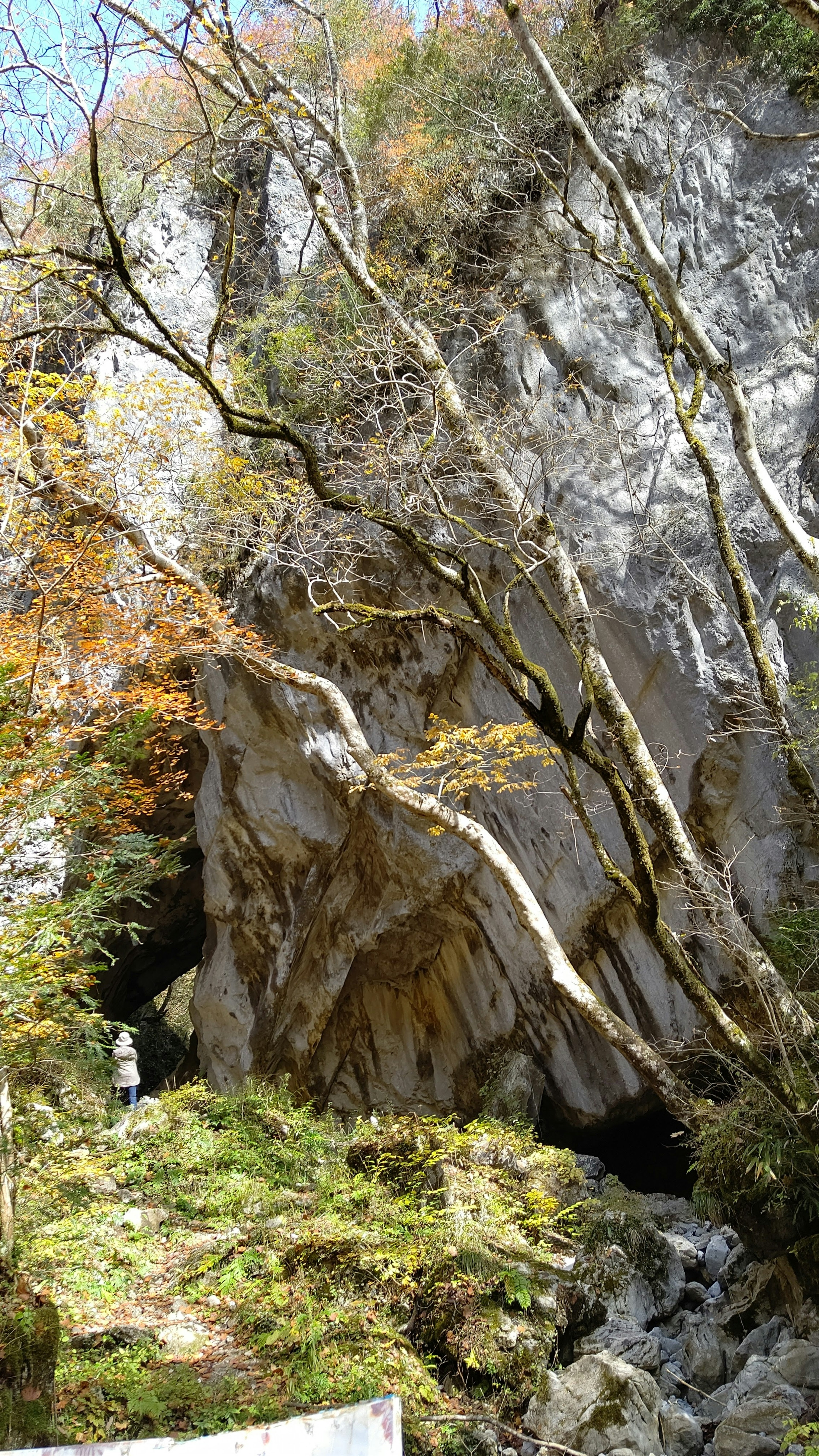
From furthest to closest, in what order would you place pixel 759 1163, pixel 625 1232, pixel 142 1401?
pixel 625 1232 → pixel 759 1163 → pixel 142 1401

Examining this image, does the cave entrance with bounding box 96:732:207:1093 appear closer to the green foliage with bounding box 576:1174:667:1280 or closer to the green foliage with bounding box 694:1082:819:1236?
the green foliage with bounding box 576:1174:667:1280

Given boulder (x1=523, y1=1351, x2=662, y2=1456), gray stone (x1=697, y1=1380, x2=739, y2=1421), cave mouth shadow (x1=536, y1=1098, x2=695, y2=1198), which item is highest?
boulder (x1=523, y1=1351, x2=662, y2=1456)

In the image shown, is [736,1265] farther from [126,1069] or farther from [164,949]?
[164,949]

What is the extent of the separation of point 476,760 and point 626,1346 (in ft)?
17.4

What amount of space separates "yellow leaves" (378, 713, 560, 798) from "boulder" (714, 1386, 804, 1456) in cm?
387

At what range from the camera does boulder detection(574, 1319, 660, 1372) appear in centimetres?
513

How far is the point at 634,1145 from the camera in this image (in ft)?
34.2

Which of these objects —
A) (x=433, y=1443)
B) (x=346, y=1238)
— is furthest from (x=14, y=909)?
(x=433, y=1443)

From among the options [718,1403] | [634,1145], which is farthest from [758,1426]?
[634,1145]

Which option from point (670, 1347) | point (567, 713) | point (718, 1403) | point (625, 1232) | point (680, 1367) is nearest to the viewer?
point (718, 1403)

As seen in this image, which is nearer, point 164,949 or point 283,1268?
point 283,1268

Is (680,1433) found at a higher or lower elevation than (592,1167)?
higher

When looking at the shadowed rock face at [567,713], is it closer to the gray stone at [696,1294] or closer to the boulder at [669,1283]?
the boulder at [669,1283]

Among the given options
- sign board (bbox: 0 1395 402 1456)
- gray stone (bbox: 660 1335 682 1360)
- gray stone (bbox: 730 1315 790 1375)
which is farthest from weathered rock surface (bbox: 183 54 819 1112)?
sign board (bbox: 0 1395 402 1456)
